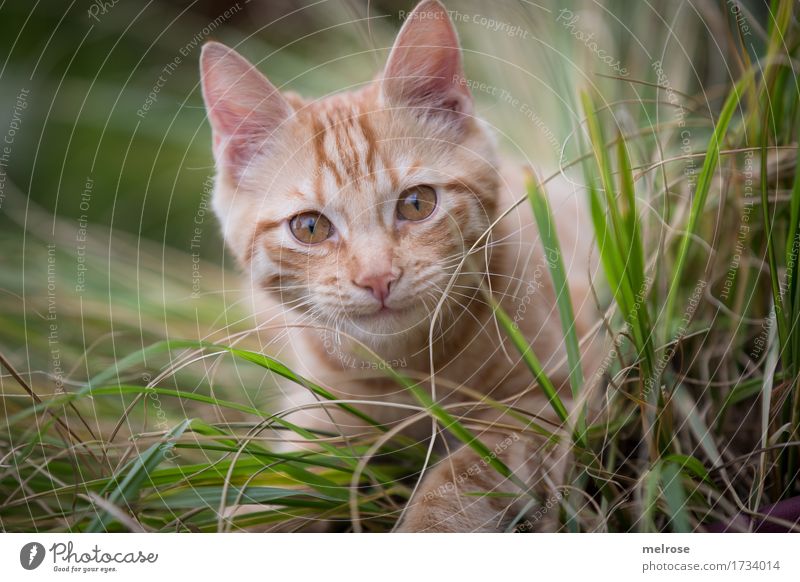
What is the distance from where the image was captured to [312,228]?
79 cm

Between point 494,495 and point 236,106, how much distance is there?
0.59 metres

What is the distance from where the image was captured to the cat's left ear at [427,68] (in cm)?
75

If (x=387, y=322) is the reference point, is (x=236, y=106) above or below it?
above

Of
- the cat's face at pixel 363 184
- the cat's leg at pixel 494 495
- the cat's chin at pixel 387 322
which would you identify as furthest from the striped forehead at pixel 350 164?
the cat's leg at pixel 494 495

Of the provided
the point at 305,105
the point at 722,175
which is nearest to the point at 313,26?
the point at 305,105

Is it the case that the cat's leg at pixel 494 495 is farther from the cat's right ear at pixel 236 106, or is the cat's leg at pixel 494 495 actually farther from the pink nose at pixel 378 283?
the cat's right ear at pixel 236 106

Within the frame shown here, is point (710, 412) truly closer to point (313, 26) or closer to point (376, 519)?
point (376, 519)

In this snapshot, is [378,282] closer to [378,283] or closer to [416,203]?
[378,283]

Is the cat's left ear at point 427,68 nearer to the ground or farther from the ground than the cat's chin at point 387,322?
farther from the ground

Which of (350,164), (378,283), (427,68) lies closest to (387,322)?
(378,283)

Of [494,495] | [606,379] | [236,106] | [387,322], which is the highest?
[236,106]

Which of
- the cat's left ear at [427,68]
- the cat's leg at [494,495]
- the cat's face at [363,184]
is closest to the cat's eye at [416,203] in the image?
the cat's face at [363,184]

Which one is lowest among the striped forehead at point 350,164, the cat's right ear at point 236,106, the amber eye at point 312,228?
the amber eye at point 312,228
